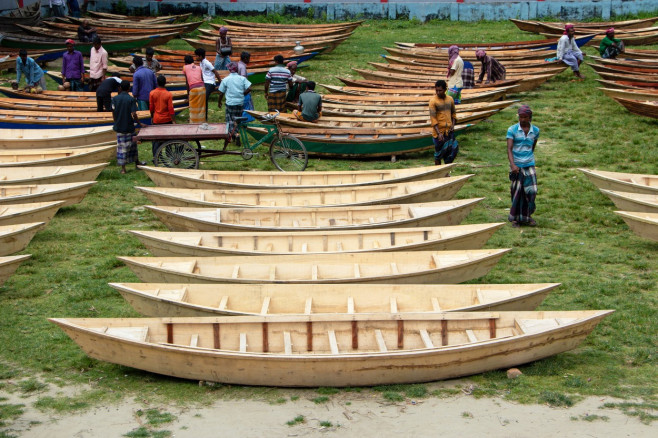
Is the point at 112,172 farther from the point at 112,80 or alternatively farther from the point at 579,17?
the point at 579,17

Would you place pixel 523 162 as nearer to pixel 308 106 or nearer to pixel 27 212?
pixel 308 106

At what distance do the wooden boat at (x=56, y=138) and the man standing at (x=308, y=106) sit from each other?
11.8 ft

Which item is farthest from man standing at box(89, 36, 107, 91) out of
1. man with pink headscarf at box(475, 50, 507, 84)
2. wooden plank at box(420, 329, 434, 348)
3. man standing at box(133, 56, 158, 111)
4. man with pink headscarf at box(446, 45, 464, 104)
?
wooden plank at box(420, 329, 434, 348)

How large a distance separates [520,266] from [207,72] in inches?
351

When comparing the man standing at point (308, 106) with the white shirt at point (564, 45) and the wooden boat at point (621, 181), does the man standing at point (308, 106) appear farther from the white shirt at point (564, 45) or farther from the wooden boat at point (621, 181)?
the white shirt at point (564, 45)

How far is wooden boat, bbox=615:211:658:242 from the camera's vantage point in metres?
10.9

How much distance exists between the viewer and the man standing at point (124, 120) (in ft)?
47.3

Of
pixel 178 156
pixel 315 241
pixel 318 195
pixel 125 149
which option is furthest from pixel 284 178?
pixel 125 149

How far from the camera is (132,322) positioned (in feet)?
27.3

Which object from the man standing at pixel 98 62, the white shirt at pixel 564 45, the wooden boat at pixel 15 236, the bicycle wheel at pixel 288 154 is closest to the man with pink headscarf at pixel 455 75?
the bicycle wheel at pixel 288 154

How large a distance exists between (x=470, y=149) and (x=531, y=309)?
792 centimetres

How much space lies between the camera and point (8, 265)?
9797 mm

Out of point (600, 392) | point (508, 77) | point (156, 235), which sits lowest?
point (600, 392)

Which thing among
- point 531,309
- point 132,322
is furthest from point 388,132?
point 132,322
